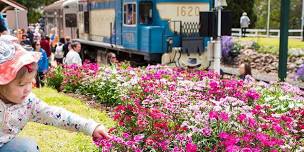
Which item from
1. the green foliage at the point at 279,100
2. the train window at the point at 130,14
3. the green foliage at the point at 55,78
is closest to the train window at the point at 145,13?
the train window at the point at 130,14

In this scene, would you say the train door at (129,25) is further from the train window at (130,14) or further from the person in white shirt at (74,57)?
the person in white shirt at (74,57)

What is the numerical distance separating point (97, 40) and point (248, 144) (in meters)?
18.6

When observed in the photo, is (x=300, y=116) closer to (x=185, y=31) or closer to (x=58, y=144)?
(x=58, y=144)

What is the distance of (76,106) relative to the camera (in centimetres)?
900

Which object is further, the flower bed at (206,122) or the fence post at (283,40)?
the fence post at (283,40)

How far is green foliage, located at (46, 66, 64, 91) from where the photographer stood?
12.2 meters

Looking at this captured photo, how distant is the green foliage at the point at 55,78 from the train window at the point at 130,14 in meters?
5.21

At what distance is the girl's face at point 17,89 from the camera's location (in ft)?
8.84

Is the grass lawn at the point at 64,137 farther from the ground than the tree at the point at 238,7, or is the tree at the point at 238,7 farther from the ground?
the tree at the point at 238,7

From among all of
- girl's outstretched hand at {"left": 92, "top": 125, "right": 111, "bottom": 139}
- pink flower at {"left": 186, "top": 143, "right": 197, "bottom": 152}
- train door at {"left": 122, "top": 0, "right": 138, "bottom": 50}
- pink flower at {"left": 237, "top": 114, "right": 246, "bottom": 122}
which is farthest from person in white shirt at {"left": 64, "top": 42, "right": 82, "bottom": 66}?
girl's outstretched hand at {"left": 92, "top": 125, "right": 111, "bottom": 139}

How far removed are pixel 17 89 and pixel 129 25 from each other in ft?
48.7

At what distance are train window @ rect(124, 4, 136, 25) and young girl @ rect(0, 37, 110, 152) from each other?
1402cm

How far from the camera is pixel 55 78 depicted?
12305 mm

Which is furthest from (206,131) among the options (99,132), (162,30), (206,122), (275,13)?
(275,13)
